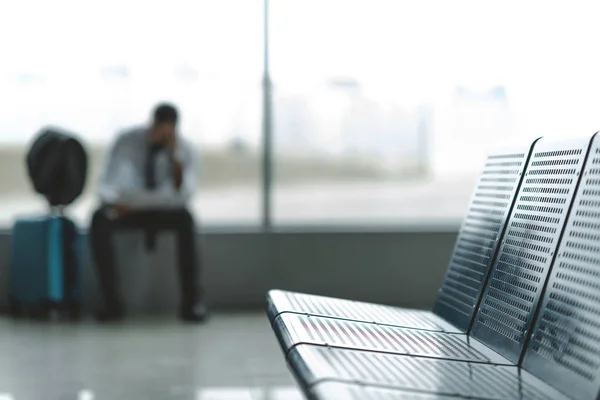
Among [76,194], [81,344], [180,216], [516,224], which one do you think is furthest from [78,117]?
[516,224]

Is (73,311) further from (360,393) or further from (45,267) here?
(360,393)

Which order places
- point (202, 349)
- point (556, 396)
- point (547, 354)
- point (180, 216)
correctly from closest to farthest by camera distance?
point (556, 396)
point (547, 354)
point (202, 349)
point (180, 216)

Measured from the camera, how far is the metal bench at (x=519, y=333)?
162 centimetres

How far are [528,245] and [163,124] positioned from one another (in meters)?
3.48

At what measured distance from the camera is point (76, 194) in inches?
204

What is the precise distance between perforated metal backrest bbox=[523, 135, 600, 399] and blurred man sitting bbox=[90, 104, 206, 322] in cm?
342

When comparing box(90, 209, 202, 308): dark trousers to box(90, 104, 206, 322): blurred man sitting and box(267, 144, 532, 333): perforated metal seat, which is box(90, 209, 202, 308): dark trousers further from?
box(267, 144, 532, 333): perforated metal seat

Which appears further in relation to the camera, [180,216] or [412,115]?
[412,115]

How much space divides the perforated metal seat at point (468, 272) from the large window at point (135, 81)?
3.15 m

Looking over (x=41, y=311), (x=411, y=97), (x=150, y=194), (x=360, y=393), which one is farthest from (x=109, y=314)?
(x=360, y=393)

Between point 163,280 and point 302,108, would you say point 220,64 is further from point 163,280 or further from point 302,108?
point 163,280

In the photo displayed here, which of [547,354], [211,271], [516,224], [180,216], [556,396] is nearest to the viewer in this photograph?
[556,396]

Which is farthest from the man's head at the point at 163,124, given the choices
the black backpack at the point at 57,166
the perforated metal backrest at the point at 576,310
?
the perforated metal backrest at the point at 576,310

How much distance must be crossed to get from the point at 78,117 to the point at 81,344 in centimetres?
183
